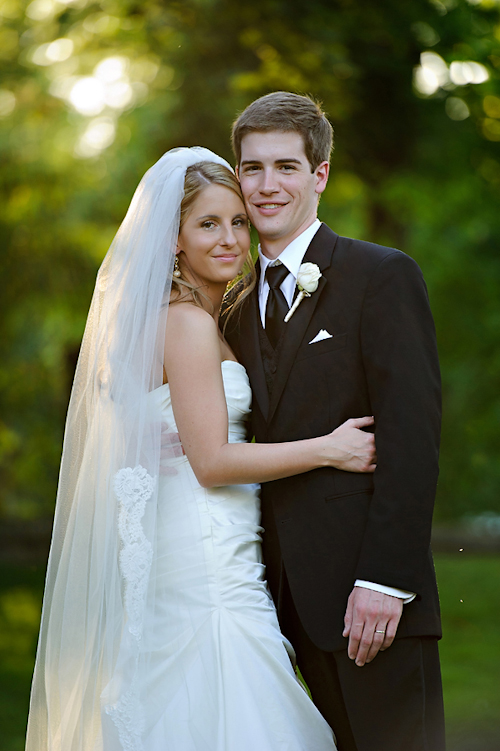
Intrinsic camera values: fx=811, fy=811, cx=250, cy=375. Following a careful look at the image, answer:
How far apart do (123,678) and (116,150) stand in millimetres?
6731

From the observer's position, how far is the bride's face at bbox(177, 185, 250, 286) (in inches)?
114

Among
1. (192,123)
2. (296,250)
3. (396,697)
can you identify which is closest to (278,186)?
(296,250)

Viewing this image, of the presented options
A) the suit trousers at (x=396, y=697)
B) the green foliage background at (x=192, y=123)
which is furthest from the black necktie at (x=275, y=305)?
the green foliage background at (x=192, y=123)

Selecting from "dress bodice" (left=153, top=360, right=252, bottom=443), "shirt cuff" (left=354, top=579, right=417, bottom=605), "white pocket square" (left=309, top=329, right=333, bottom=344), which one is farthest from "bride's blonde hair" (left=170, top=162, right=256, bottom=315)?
"shirt cuff" (left=354, top=579, right=417, bottom=605)

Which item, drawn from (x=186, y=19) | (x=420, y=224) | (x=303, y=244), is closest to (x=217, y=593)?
(x=303, y=244)

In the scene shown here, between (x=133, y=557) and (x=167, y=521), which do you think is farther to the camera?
(x=167, y=521)

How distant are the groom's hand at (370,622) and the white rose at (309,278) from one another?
980 mm

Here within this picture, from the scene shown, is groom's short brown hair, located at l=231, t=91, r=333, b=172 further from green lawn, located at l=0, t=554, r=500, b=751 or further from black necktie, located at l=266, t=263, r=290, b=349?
green lawn, located at l=0, t=554, r=500, b=751

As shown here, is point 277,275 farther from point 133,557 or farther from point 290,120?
point 133,557

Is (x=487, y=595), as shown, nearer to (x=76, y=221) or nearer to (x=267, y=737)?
(x=76, y=221)

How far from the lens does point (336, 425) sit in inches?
105

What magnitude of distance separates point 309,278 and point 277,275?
0.65 ft

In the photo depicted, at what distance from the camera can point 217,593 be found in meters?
2.64

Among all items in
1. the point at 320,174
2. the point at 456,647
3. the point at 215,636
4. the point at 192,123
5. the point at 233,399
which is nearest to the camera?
the point at 215,636
